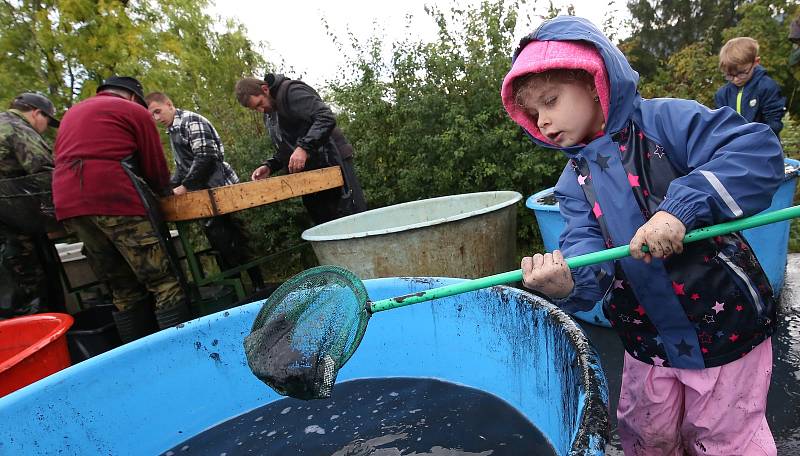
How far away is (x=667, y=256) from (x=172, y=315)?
10.2 ft

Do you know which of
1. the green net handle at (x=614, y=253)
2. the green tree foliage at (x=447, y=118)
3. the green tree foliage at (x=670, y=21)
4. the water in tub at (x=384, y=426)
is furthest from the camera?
the green tree foliage at (x=670, y=21)

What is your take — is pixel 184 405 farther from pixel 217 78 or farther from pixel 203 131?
pixel 217 78

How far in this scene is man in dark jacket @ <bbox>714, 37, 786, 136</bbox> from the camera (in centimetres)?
368

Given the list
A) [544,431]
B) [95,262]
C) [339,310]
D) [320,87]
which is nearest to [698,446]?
[544,431]

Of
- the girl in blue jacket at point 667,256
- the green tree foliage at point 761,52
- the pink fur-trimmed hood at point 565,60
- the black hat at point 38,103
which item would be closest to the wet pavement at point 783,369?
the girl in blue jacket at point 667,256

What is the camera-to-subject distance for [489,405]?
6.39 feet

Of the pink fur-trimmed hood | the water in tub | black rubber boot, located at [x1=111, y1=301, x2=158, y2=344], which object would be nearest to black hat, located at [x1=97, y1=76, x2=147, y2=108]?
black rubber boot, located at [x1=111, y1=301, x2=158, y2=344]

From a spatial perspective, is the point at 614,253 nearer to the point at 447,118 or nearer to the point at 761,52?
the point at 447,118

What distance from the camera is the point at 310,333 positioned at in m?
1.43

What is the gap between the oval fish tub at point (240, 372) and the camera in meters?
1.56

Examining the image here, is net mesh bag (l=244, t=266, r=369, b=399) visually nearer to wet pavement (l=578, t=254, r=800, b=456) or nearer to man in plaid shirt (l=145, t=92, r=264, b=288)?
wet pavement (l=578, t=254, r=800, b=456)

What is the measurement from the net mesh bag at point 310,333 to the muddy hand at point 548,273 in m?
0.50

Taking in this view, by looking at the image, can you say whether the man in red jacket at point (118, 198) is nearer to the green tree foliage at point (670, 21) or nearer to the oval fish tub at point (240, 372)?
the oval fish tub at point (240, 372)

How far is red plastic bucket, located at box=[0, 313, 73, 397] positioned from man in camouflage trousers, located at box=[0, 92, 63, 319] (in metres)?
1.31
